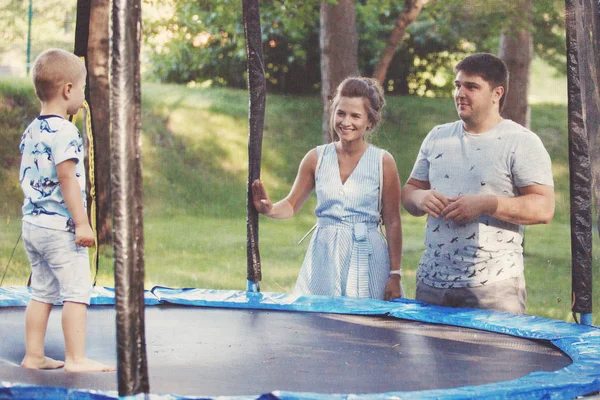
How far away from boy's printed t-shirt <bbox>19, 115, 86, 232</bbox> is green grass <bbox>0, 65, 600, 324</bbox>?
4.50 metres

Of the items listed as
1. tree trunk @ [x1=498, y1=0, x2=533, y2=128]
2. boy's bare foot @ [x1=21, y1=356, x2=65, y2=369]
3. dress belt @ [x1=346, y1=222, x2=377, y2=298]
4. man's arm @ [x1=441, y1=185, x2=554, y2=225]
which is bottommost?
boy's bare foot @ [x1=21, y1=356, x2=65, y2=369]

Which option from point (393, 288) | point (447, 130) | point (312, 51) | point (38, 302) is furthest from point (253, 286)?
point (312, 51)

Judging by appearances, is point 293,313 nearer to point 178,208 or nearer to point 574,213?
point 574,213

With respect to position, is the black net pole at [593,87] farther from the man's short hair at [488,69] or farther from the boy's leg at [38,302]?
the boy's leg at [38,302]

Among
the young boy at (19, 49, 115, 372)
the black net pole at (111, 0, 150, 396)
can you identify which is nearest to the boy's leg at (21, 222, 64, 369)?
the young boy at (19, 49, 115, 372)

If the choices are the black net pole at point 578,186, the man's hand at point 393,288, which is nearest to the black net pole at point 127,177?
the man's hand at point 393,288

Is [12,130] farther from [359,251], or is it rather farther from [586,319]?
[586,319]

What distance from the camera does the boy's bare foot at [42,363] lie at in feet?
7.54

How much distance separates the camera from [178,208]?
8.27 m

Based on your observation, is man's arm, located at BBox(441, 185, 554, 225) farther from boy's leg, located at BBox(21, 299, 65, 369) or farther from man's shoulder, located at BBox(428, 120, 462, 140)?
boy's leg, located at BBox(21, 299, 65, 369)

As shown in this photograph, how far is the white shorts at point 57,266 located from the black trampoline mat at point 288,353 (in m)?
0.19

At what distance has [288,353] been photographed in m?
2.59

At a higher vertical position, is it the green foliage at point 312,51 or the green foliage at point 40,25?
the green foliage at point 312,51

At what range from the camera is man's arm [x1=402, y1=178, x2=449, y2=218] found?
2.68 meters
